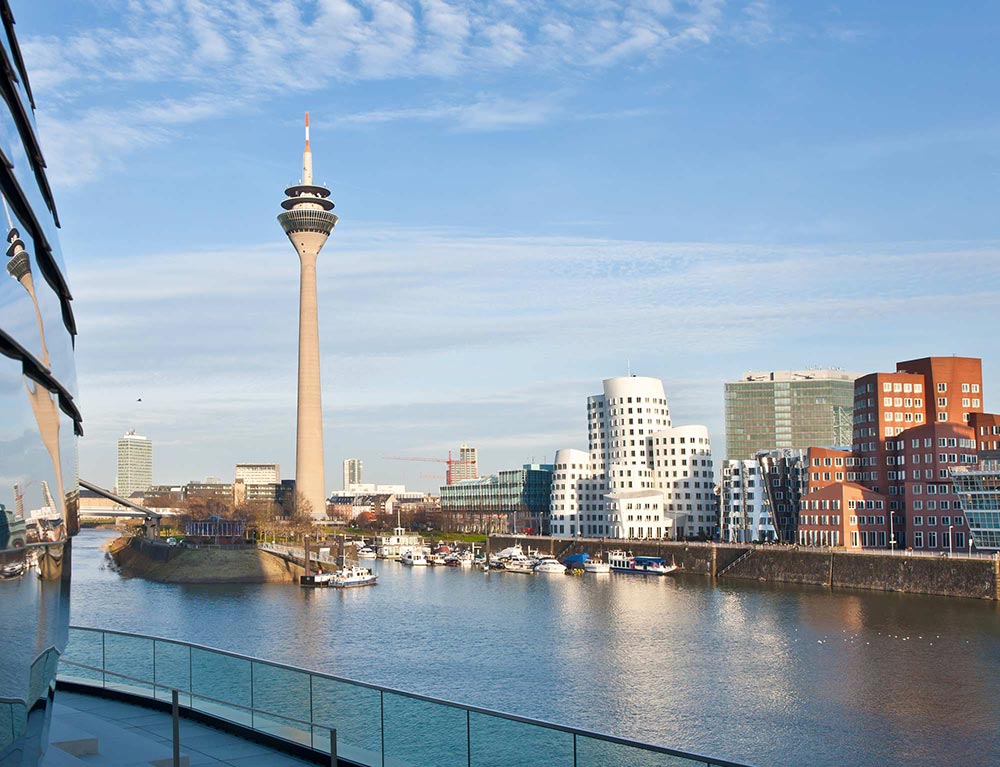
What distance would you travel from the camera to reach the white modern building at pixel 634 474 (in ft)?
388

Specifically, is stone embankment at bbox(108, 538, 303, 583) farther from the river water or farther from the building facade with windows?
the building facade with windows

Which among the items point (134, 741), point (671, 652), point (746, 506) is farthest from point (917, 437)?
point (134, 741)

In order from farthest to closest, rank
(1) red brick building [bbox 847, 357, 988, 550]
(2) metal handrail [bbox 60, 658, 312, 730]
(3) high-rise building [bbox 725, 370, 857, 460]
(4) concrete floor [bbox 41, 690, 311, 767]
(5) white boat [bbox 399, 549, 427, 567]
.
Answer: (3) high-rise building [bbox 725, 370, 857, 460] → (5) white boat [bbox 399, 549, 427, 567] → (1) red brick building [bbox 847, 357, 988, 550] → (2) metal handrail [bbox 60, 658, 312, 730] → (4) concrete floor [bbox 41, 690, 311, 767]

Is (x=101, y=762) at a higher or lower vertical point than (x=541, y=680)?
higher

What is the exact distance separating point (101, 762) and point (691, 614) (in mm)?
52838

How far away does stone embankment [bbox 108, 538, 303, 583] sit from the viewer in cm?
8688

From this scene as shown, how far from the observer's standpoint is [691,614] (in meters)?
61.4

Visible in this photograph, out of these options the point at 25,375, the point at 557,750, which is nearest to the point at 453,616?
the point at 557,750

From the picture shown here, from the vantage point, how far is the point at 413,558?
114 m

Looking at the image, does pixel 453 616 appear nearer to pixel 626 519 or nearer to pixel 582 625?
pixel 582 625

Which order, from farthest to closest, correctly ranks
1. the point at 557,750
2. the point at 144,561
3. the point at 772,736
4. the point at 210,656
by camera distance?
the point at 144,561 → the point at 772,736 → the point at 210,656 → the point at 557,750

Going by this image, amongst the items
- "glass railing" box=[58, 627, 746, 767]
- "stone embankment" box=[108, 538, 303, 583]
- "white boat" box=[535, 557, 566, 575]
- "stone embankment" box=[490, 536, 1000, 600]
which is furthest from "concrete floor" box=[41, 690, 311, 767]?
"white boat" box=[535, 557, 566, 575]

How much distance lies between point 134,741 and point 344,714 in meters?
2.61

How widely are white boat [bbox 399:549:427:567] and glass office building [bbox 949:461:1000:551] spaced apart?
2212 inches
